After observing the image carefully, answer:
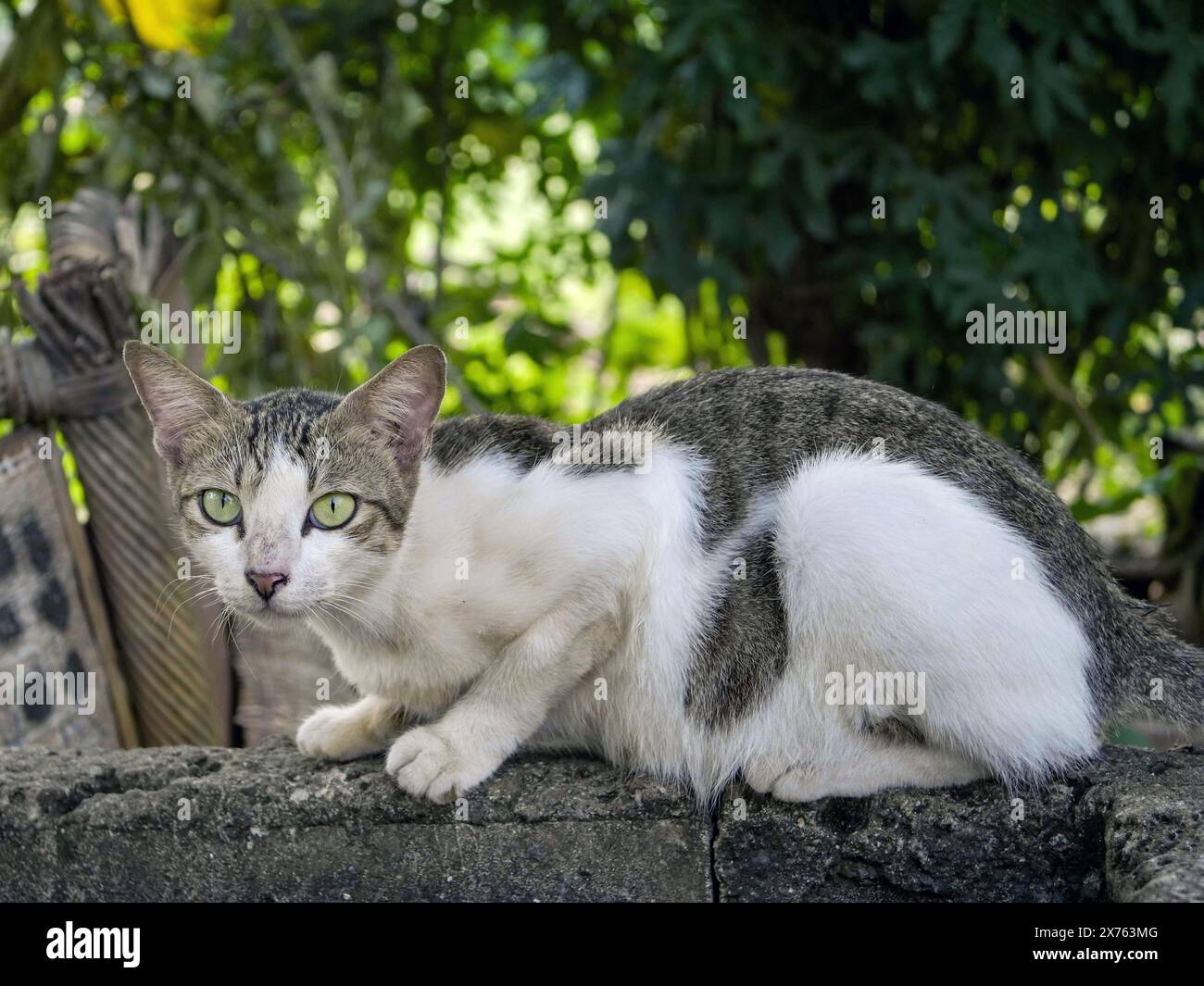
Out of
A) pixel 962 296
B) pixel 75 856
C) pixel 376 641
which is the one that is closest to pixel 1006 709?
pixel 376 641


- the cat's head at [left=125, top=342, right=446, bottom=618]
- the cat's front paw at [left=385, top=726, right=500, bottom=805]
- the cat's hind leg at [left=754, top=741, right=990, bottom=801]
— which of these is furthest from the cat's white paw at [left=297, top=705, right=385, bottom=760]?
the cat's hind leg at [left=754, top=741, right=990, bottom=801]

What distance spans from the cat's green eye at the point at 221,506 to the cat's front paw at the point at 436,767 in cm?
61

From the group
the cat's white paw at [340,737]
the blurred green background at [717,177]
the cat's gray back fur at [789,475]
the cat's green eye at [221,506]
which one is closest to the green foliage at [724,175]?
the blurred green background at [717,177]

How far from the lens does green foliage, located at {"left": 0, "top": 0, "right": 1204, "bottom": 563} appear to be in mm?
4809

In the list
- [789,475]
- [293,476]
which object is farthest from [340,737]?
[789,475]

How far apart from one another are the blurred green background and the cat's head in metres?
1.94

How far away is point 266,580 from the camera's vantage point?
8.52 ft

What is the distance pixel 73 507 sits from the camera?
161 inches

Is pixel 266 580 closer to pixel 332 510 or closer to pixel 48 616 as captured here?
pixel 332 510

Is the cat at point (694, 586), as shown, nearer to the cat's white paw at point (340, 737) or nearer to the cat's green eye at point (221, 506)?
the cat's green eye at point (221, 506)

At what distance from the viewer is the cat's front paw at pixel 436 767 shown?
281cm

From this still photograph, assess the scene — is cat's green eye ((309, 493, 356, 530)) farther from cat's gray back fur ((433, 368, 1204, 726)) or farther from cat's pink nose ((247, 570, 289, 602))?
cat's gray back fur ((433, 368, 1204, 726))

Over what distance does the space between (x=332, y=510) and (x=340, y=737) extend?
0.68 metres

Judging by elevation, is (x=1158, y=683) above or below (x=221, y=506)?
below
